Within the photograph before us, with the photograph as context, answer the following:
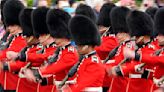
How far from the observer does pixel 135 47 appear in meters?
7.60

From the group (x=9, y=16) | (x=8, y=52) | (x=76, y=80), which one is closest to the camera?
(x=76, y=80)

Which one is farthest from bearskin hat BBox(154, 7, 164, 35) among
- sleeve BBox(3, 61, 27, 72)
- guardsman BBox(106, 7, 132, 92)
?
sleeve BBox(3, 61, 27, 72)

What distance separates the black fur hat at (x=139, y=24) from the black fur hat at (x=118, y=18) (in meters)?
0.34

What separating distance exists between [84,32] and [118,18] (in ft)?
5.43

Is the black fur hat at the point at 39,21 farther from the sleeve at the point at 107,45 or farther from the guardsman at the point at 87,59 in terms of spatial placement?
the guardsman at the point at 87,59

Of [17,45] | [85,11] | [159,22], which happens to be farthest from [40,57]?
[85,11]

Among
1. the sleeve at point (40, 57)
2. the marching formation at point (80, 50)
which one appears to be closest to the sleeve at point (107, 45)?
the marching formation at point (80, 50)

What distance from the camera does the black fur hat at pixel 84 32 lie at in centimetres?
675

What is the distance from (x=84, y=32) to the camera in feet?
22.5

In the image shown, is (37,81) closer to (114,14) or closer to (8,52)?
(8,52)

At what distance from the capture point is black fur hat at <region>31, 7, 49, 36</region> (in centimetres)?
805

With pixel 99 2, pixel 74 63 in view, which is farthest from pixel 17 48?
pixel 99 2

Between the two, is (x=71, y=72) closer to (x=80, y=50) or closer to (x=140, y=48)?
(x=80, y=50)

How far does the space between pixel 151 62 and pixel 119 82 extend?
917 millimetres
